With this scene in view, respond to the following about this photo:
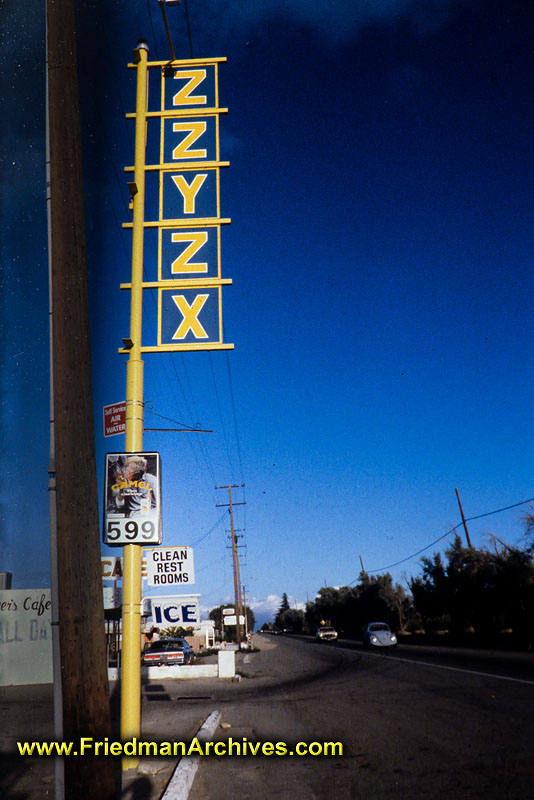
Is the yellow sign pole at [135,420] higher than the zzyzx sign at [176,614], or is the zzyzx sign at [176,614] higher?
the yellow sign pole at [135,420]

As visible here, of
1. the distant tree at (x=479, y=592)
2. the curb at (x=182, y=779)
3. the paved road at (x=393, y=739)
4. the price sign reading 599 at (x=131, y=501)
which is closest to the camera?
the curb at (x=182, y=779)

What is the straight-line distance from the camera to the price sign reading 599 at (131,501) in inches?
231

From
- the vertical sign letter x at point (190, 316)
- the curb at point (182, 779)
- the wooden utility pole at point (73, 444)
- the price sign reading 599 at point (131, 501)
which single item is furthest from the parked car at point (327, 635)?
the wooden utility pole at point (73, 444)

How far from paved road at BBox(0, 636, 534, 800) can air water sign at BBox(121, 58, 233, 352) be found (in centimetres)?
459

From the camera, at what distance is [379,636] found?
3400 cm

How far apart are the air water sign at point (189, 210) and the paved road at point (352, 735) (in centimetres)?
459

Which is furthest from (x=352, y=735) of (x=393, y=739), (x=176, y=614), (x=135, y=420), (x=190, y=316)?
(x=176, y=614)

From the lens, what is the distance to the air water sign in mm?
6938

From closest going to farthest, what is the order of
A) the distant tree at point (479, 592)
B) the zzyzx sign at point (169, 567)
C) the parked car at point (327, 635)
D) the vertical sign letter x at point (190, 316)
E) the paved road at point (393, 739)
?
1. the paved road at point (393, 739)
2. the vertical sign letter x at point (190, 316)
3. the zzyzx sign at point (169, 567)
4. the distant tree at point (479, 592)
5. the parked car at point (327, 635)

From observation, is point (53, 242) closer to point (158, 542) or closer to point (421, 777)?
point (158, 542)

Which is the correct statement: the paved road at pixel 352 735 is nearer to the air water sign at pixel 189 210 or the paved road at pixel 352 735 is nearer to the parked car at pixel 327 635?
the air water sign at pixel 189 210

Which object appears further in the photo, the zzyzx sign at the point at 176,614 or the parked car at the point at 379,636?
the parked car at the point at 379,636

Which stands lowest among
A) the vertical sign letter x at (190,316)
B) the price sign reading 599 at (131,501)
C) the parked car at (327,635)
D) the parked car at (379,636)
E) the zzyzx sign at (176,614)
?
the parked car at (327,635)

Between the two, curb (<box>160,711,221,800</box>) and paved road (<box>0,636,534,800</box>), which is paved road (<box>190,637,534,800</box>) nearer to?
Result: paved road (<box>0,636,534,800</box>)
